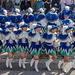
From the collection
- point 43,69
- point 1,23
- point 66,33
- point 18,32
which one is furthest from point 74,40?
point 1,23

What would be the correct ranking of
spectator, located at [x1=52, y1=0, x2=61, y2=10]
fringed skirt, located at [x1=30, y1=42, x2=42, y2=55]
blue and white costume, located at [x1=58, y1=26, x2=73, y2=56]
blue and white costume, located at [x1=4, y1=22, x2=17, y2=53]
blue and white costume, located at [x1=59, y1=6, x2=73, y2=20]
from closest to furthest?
blue and white costume, located at [x1=58, y1=26, x2=73, y2=56]
fringed skirt, located at [x1=30, y1=42, x2=42, y2=55]
blue and white costume, located at [x1=4, y1=22, x2=17, y2=53]
blue and white costume, located at [x1=59, y1=6, x2=73, y2=20]
spectator, located at [x1=52, y1=0, x2=61, y2=10]

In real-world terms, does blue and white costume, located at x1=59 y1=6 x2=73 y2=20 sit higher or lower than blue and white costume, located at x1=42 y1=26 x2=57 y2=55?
higher

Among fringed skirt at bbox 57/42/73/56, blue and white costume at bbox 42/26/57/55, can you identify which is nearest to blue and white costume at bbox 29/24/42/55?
blue and white costume at bbox 42/26/57/55

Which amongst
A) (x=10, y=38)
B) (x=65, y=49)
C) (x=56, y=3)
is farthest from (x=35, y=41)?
Answer: (x=56, y=3)

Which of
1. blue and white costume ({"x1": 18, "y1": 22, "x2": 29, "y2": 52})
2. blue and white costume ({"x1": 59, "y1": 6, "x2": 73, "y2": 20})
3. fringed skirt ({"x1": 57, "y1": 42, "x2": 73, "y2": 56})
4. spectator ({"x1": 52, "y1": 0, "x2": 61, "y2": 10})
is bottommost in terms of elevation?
fringed skirt ({"x1": 57, "y1": 42, "x2": 73, "y2": 56})

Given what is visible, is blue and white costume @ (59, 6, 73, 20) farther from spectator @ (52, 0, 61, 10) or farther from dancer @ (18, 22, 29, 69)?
spectator @ (52, 0, 61, 10)

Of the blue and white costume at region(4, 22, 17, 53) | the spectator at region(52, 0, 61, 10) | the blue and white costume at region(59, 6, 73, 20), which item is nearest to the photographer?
the blue and white costume at region(4, 22, 17, 53)

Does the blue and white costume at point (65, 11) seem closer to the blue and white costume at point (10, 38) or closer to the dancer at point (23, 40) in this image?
the dancer at point (23, 40)

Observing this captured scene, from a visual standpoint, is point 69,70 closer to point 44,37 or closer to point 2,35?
point 44,37

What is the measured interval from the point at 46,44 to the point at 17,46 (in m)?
1.04

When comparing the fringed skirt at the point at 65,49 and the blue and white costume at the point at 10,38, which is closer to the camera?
the fringed skirt at the point at 65,49

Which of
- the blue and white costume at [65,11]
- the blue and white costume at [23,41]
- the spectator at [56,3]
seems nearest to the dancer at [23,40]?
the blue and white costume at [23,41]

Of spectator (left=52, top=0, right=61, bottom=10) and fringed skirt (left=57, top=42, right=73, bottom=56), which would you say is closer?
fringed skirt (left=57, top=42, right=73, bottom=56)

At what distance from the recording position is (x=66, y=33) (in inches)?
200
